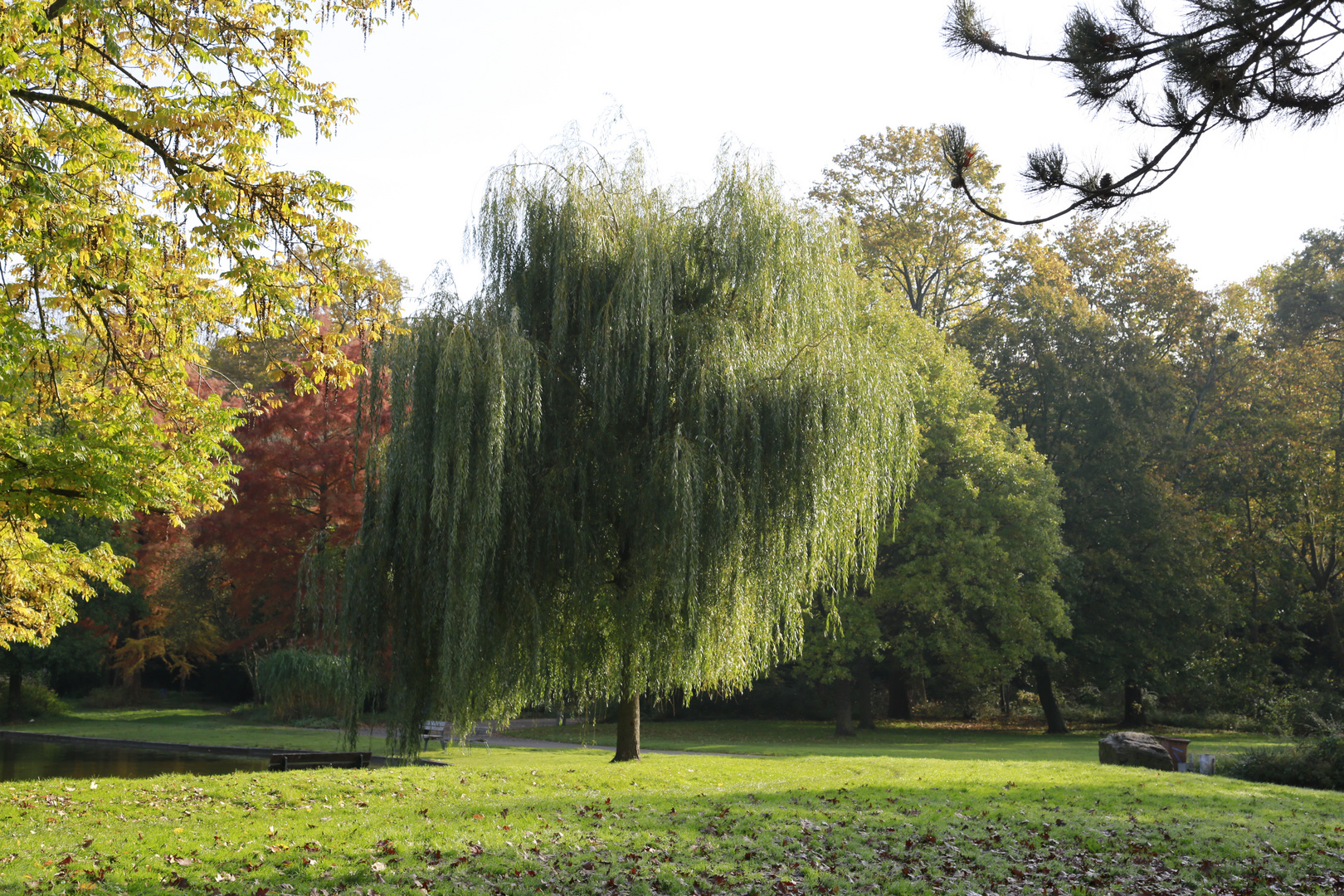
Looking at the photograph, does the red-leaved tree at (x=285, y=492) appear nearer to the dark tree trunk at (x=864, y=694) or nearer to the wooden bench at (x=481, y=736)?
the wooden bench at (x=481, y=736)

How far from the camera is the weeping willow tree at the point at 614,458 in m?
11.3

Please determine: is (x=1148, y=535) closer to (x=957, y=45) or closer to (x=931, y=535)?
(x=931, y=535)

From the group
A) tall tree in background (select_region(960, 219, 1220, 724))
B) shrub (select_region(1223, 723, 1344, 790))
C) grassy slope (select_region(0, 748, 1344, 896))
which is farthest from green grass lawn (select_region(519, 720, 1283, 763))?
grassy slope (select_region(0, 748, 1344, 896))

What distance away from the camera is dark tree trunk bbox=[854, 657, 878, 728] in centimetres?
2703

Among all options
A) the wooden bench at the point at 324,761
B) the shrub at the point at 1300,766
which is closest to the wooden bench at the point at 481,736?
the wooden bench at the point at 324,761

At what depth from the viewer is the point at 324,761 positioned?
43.9 ft

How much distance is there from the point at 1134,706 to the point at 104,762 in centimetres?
2735

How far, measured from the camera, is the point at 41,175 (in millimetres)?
6902

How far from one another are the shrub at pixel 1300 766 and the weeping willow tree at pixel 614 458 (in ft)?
23.4

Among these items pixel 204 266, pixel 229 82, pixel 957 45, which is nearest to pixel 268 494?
pixel 204 266

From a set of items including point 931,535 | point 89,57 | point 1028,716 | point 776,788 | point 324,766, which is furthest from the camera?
point 1028,716

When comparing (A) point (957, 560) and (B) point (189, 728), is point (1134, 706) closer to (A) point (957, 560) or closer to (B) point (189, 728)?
(A) point (957, 560)

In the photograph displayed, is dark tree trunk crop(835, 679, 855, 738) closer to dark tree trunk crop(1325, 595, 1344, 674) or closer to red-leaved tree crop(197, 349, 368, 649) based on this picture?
dark tree trunk crop(1325, 595, 1344, 674)

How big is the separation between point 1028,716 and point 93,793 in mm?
29944
